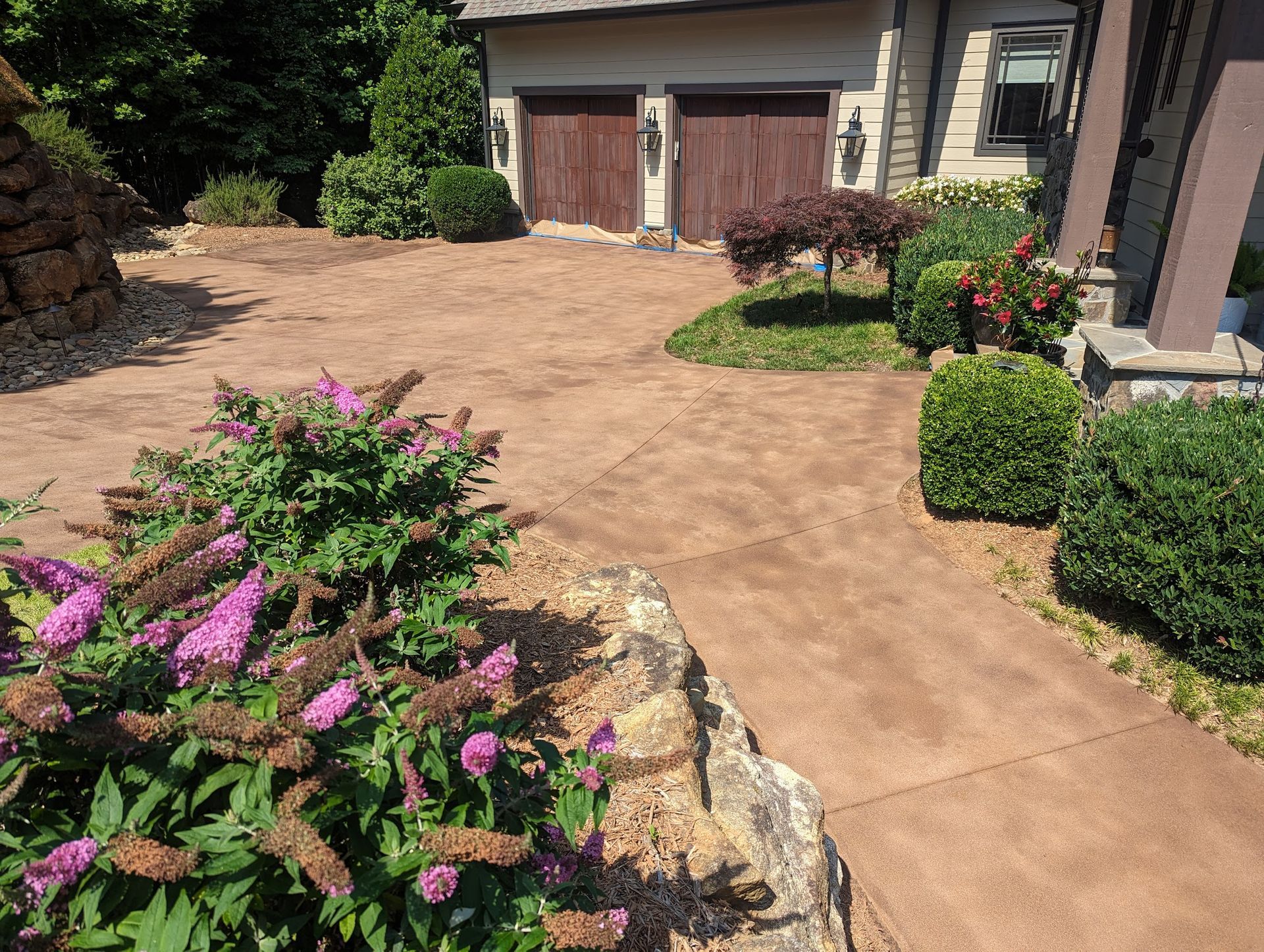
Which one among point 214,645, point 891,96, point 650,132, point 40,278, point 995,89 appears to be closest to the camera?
point 214,645

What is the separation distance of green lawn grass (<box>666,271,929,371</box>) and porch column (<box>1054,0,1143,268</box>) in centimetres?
190

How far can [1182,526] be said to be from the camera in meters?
4.17

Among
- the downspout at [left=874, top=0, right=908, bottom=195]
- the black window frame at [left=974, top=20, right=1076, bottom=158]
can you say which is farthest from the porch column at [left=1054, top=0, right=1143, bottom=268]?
the downspout at [left=874, top=0, right=908, bottom=195]

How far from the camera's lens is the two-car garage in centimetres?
1455

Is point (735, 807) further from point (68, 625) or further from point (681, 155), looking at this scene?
point (681, 155)

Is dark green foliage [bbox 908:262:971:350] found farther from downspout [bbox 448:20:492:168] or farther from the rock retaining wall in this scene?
downspout [bbox 448:20:492:168]

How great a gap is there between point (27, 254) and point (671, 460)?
7.45 metres

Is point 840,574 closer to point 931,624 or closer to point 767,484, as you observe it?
point 931,624

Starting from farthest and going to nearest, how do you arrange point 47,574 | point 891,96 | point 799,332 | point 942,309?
1. point 891,96
2. point 799,332
3. point 942,309
4. point 47,574

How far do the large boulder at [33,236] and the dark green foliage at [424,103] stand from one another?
9.43 m

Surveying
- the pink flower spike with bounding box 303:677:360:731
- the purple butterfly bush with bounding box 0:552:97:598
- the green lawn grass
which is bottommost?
the green lawn grass

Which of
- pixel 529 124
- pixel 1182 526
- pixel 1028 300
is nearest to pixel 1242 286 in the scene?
pixel 1028 300

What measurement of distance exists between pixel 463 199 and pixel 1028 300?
12.7m

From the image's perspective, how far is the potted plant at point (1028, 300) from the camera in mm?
6832
